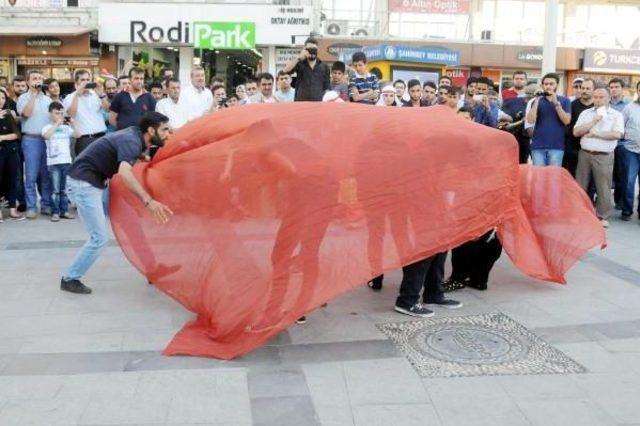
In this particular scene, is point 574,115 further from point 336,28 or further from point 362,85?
point 336,28

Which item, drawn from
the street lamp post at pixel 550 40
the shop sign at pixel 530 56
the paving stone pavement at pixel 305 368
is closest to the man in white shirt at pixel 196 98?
the paving stone pavement at pixel 305 368

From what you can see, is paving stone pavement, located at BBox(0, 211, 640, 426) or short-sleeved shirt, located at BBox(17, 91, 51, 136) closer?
paving stone pavement, located at BBox(0, 211, 640, 426)

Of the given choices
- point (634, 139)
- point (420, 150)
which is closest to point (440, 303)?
point (420, 150)

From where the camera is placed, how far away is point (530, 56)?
73.2 feet

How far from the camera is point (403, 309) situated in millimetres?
5258

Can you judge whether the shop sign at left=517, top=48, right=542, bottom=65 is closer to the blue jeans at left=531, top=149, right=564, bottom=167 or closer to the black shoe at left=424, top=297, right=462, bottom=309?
the blue jeans at left=531, top=149, right=564, bottom=167

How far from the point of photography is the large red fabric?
4.37 metres

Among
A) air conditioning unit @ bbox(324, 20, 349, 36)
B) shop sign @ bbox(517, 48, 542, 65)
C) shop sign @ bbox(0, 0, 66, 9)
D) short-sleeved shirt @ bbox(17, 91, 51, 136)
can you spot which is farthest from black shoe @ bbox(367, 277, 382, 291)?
shop sign @ bbox(517, 48, 542, 65)

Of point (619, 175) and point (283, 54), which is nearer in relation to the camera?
point (619, 175)

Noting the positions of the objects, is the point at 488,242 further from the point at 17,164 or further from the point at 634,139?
the point at 17,164

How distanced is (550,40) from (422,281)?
28.7ft

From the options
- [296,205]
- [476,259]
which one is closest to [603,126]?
[476,259]

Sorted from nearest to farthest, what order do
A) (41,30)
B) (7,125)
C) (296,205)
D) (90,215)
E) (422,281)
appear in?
(296,205), (422,281), (90,215), (7,125), (41,30)

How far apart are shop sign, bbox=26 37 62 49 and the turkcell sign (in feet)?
14.3
